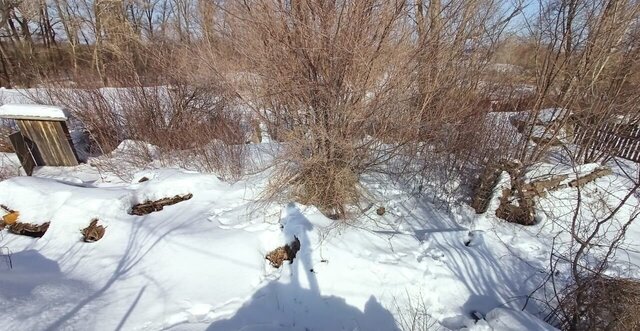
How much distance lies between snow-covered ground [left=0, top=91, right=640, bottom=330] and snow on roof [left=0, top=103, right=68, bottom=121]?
1.40 meters

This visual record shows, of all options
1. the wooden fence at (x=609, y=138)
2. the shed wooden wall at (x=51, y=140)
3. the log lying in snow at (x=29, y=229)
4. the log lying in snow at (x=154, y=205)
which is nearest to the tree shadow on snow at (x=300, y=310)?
the log lying in snow at (x=154, y=205)

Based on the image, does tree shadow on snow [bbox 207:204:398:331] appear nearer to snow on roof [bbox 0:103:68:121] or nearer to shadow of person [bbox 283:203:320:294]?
shadow of person [bbox 283:203:320:294]

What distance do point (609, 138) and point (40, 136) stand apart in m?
11.2

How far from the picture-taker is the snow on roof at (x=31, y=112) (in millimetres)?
5133

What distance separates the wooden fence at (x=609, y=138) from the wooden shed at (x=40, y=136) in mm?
8851

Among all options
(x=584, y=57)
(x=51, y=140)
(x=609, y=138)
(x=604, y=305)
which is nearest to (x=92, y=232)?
(x=51, y=140)

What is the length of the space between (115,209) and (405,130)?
4.04 metres

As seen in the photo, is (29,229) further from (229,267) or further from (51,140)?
(229,267)

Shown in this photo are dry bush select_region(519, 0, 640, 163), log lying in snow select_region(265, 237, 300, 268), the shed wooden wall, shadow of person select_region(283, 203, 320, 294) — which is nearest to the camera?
shadow of person select_region(283, 203, 320, 294)

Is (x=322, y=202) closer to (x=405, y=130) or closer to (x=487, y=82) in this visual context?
(x=405, y=130)

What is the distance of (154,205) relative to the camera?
4289 millimetres

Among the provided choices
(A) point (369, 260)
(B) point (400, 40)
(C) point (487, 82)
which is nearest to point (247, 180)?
(A) point (369, 260)

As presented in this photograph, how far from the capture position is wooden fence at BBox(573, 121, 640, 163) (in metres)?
5.06

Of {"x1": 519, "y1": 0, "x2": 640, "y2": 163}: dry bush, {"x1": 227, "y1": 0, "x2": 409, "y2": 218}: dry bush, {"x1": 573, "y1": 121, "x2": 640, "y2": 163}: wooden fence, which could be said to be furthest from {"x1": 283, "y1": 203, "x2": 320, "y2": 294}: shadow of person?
{"x1": 573, "y1": 121, "x2": 640, "y2": 163}: wooden fence
